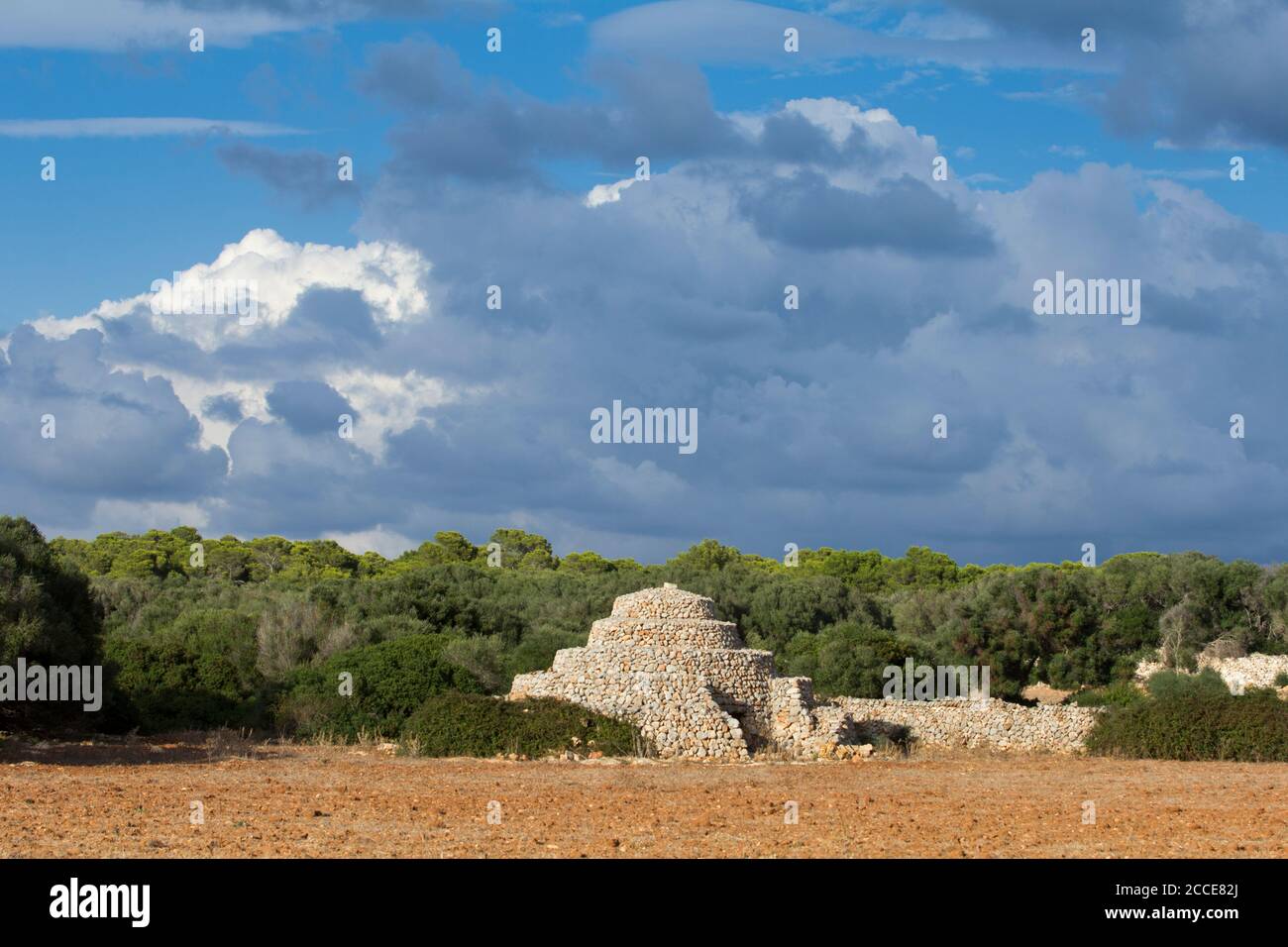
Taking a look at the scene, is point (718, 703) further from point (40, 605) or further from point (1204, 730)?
point (40, 605)

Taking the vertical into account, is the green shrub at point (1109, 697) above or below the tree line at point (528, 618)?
below

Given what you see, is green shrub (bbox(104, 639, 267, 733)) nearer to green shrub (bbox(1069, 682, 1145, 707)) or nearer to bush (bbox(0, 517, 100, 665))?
bush (bbox(0, 517, 100, 665))

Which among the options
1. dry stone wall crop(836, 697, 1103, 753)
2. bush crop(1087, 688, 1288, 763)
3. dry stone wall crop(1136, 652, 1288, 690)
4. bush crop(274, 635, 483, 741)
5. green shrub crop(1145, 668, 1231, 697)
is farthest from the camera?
dry stone wall crop(1136, 652, 1288, 690)

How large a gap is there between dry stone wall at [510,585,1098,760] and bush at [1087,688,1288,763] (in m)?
1.50

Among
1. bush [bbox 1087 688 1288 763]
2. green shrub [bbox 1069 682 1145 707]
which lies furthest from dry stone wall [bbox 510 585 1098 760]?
green shrub [bbox 1069 682 1145 707]

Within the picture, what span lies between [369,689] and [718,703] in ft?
25.1

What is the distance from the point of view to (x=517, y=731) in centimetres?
2388

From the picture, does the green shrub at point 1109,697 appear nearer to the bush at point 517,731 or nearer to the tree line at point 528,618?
the tree line at point 528,618

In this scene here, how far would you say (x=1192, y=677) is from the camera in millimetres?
34656

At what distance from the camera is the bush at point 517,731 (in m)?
23.6

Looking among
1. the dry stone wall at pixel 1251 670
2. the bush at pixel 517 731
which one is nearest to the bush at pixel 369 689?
the bush at pixel 517 731

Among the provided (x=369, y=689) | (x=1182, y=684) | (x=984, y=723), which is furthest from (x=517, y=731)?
(x=1182, y=684)

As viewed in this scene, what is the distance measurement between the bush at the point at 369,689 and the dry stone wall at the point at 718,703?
2942 millimetres

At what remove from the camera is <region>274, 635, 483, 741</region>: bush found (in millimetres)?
27281
